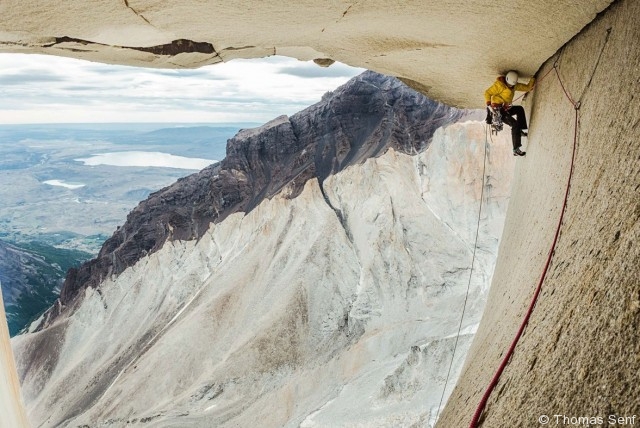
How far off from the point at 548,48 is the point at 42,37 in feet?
17.9

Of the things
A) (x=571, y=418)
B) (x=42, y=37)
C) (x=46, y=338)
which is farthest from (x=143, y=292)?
(x=571, y=418)

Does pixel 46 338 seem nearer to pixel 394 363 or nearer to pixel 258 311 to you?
pixel 258 311

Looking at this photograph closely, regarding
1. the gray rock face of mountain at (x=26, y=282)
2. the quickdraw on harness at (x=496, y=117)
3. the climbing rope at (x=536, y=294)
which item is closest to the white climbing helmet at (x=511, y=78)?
the quickdraw on harness at (x=496, y=117)

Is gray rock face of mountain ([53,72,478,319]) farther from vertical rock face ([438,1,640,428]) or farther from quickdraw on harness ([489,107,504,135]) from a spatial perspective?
vertical rock face ([438,1,640,428])

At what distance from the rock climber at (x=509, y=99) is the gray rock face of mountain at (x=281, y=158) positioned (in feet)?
100

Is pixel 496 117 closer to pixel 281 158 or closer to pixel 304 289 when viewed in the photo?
pixel 304 289

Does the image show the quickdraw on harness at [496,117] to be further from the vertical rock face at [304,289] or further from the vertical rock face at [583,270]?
the vertical rock face at [304,289]

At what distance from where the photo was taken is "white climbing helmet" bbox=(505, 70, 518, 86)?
6.67m

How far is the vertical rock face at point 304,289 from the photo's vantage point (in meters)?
27.3

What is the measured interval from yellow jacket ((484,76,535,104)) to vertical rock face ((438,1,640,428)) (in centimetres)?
135

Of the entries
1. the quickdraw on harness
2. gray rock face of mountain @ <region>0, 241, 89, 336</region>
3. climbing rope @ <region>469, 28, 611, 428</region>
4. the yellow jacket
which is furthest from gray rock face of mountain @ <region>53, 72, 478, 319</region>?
gray rock face of mountain @ <region>0, 241, 89, 336</region>

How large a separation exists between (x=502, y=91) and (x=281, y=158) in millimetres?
38260

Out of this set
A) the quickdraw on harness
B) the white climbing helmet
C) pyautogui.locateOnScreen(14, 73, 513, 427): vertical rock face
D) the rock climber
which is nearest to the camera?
the white climbing helmet

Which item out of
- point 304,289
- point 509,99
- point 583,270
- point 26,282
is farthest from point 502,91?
point 26,282
